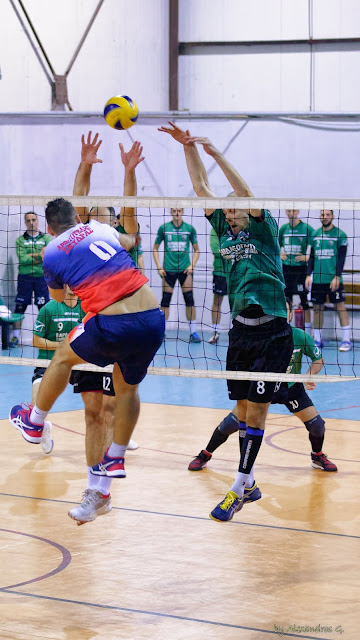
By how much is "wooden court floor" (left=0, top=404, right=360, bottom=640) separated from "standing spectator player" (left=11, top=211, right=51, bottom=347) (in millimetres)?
6797

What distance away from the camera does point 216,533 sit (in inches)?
242

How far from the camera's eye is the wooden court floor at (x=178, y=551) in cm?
462

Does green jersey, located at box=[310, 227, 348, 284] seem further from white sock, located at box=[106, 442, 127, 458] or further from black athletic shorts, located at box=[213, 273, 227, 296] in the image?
white sock, located at box=[106, 442, 127, 458]

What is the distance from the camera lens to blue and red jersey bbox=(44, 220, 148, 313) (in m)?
5.34

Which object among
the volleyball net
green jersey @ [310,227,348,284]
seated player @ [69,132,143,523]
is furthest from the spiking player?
green jersey @ [310,227,348,284]

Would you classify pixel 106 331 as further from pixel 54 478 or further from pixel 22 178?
pixel 22 178

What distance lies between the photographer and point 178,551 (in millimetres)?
5750

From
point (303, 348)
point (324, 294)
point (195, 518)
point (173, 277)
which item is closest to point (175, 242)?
point (173, 277)

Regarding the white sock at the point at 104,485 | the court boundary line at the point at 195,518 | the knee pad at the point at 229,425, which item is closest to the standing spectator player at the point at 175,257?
the knee pad at the point at 229,425

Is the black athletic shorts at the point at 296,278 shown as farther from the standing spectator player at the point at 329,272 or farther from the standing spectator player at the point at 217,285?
the standing spectator player at the point at 217,285

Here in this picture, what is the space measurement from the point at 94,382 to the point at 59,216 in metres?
1.92

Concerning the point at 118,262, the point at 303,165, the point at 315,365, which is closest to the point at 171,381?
the point at 315,365

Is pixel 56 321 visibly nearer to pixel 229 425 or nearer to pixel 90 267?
pixel 229 425

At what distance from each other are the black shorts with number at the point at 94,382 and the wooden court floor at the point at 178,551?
31.2 inches
